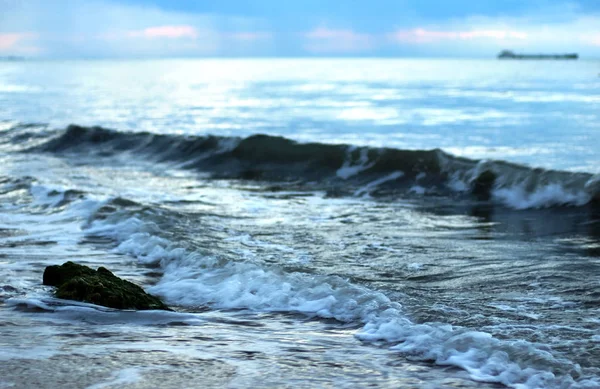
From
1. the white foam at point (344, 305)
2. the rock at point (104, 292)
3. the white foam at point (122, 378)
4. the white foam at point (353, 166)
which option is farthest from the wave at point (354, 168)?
the white foam at point (122, 378)

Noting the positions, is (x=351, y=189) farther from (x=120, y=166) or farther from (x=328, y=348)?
(x=328, y=348)

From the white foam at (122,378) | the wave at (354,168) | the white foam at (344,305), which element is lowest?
the white foam at (122,378)

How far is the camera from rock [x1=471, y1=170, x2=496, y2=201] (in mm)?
13306

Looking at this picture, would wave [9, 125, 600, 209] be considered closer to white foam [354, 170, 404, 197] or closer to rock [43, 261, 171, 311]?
white foam [354, 170, 404, 197]

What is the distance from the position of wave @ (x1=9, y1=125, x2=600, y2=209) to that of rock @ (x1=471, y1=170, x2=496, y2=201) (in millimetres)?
18

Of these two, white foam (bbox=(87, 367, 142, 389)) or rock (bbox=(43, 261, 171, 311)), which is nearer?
white foam (bbox=(87, 367, 142, 389))

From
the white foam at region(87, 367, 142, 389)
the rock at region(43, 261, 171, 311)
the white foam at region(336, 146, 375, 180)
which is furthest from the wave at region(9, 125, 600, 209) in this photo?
the white foam at region(87, 367, 142, 389)

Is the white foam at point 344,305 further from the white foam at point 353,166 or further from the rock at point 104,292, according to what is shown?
the white foam at point 353,166

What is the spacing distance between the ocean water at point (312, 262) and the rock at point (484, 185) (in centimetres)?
4

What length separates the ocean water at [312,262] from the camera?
4.69 meters

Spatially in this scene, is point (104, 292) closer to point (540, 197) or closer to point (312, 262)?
point (312, 262)

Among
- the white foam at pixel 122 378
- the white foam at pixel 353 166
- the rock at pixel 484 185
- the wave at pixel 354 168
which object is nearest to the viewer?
the white foam at pixel 122 378

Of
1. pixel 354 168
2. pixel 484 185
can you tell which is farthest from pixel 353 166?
→ pixel 484 185

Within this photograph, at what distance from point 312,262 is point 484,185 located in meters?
6.91
